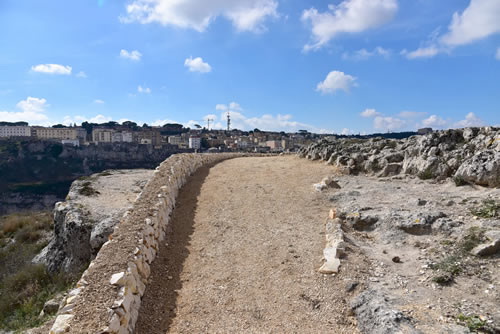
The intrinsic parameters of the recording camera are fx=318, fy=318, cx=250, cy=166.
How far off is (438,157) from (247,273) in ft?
30.6

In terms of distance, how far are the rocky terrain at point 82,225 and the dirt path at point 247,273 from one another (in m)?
2.06

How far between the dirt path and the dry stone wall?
0.35 meters

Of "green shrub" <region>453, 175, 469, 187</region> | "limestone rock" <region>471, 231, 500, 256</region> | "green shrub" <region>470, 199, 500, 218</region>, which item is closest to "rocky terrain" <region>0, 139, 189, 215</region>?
"green shrub" <region>453, 175, 469, 187</region>

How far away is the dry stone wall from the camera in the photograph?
14.1 feet

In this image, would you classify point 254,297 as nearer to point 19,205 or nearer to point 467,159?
point 467,159

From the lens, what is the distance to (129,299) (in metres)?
4.95

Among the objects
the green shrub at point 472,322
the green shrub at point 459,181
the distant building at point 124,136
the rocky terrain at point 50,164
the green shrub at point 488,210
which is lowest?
the rocky terrain at point 50,164

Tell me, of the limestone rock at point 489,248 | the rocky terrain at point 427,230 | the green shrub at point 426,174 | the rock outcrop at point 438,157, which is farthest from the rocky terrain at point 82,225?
the green shrub at point 426,174

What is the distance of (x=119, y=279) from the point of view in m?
5.08

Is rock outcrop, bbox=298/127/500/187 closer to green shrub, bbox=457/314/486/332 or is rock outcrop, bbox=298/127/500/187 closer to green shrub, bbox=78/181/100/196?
green shrub, bbox=457/314/486/332

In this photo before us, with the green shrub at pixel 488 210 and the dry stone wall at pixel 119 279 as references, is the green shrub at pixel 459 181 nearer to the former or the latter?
the green shrub at pixel 488 210

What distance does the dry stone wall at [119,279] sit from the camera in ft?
14.1

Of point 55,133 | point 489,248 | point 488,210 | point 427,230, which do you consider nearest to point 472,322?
point 489,248

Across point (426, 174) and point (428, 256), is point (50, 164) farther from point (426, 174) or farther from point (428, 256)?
point (428, 256)
